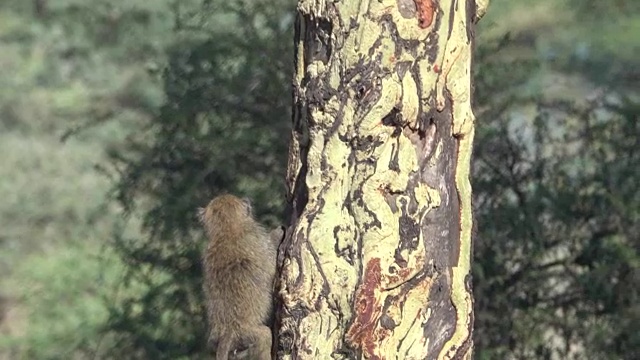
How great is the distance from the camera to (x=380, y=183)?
3729 mm

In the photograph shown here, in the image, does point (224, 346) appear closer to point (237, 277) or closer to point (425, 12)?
point (237, 277)

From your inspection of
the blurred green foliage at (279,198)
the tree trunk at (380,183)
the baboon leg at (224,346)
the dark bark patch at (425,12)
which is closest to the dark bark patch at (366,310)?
the tree trunk at (380,183)

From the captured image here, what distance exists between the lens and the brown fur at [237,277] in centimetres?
586

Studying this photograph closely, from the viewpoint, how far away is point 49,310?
923 centimetres

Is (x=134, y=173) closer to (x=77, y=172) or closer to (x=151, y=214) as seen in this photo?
(x=151, y=214)

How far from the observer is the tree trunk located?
145 inches

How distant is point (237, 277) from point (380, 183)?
2401 millimetres

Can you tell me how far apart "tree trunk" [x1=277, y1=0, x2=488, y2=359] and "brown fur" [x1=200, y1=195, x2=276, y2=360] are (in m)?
1.90

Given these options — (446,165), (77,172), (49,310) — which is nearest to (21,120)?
(77,172)

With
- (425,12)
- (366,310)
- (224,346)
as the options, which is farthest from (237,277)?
(425,12)

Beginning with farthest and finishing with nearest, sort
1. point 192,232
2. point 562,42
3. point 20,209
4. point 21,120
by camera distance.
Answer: point 21,120 → point 20,209 → point 562,42 → point 192,232

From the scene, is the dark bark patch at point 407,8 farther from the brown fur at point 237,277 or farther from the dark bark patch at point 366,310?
the brown fur at point 237,277

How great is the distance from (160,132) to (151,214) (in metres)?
0.55

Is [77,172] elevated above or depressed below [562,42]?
below
